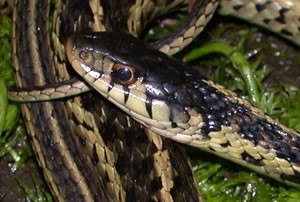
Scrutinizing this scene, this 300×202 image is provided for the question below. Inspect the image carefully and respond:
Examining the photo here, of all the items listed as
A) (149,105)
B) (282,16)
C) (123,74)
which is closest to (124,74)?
(123,74)

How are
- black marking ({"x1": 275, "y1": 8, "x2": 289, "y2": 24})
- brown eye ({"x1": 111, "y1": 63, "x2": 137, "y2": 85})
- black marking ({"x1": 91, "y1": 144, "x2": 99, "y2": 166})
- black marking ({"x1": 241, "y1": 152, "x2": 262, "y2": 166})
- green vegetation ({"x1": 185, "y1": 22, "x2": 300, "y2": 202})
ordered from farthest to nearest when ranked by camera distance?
black marking ({"x1": 275, "y1": 8, "x2": 289, "y2": 24})
green vegetation ({"x1": 185, "y1": 22, "x2": 300, "y2": 202})
black marking ({"x1": 91, "y1": 144, "x2": 99, "y2": 166})
black marking ({"x1": 241, "y1": 152, "x2": 262, "y2": 166})
brown eye ({"x1": 111, "y1": 63, "x2": 137, "y2": 85})

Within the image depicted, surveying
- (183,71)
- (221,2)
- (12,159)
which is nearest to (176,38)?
(183,71)

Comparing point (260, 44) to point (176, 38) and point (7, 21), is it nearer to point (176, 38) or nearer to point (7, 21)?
point (176, 38)

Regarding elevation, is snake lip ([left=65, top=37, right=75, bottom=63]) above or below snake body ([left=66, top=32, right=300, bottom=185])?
above

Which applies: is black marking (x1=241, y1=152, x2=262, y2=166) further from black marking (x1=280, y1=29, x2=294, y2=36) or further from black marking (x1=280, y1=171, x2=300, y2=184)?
black marking (x1=280, y1=29, x2=294, y2=36)

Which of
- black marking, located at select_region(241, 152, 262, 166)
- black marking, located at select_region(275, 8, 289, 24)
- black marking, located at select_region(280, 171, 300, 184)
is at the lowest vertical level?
black marking, located at select_region(280, 171, 300, 184)

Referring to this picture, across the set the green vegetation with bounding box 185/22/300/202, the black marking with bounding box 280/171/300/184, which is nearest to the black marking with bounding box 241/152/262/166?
the black marking with bounding box 280/171/300/184

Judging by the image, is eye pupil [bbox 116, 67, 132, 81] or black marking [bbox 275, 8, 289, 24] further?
black marking [bbox 275, 8, 289, 24]
